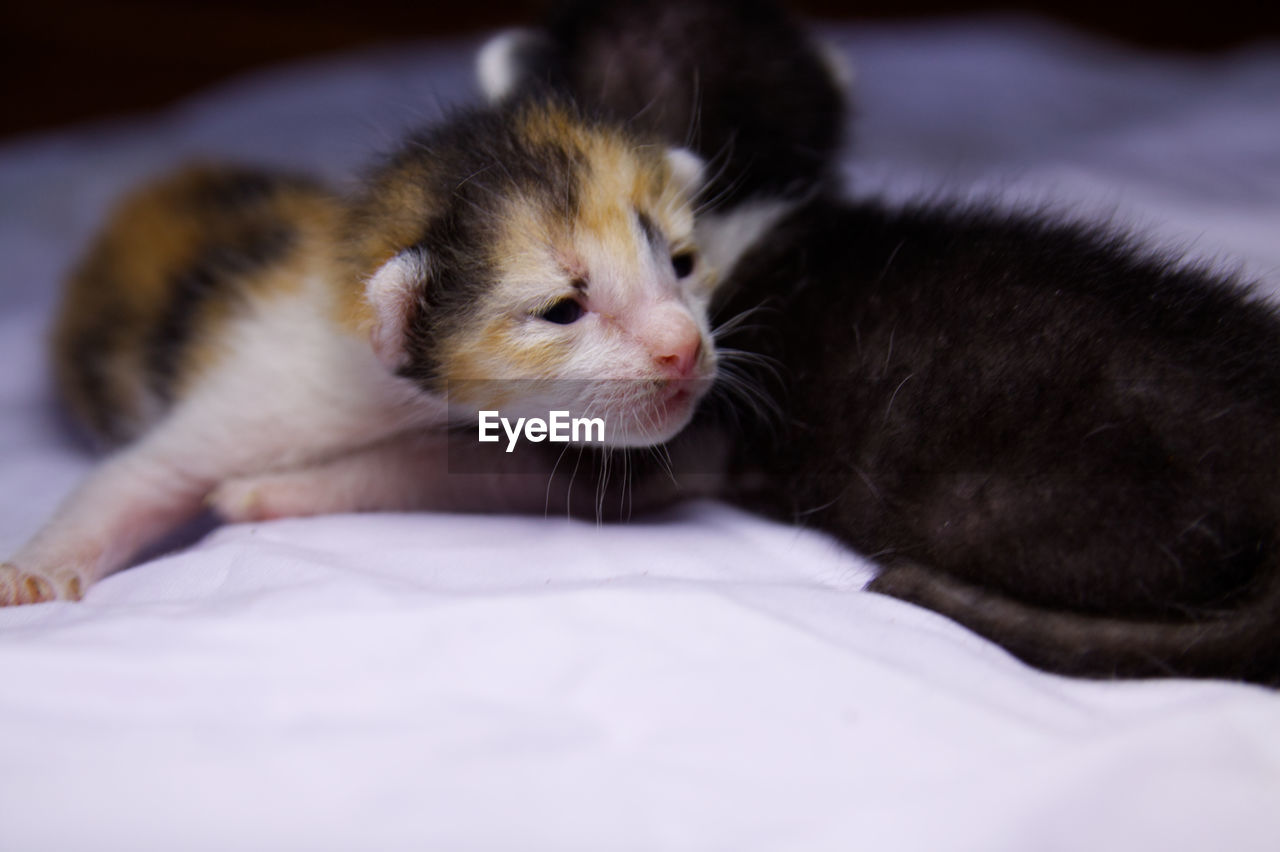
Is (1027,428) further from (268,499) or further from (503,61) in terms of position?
(503,61)

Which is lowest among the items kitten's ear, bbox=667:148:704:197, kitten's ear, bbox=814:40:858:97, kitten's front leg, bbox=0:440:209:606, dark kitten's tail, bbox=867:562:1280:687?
kitten's front leg, bbox=0:440:209:606

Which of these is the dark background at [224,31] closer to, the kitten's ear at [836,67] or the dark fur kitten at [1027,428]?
the kitten's ear at [836,67]

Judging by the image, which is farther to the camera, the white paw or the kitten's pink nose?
the white paw

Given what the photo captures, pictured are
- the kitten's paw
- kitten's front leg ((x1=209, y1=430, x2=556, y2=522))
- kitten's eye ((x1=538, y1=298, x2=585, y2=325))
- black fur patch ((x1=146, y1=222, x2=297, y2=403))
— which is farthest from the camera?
black fur patch ((x1=146, y1=222, x2=297, y2=403))

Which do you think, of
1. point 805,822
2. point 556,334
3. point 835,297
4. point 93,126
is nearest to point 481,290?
point 556,334

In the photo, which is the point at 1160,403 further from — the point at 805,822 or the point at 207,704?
the point at 207,704

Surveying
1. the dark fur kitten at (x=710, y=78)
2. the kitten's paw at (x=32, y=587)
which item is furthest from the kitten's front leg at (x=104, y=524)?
the dark fur kitten at (x=710, y=78)

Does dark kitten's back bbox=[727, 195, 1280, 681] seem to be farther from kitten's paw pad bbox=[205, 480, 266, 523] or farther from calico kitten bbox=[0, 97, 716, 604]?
kitten's paw pad bbox=[205, 480, 266, 523]

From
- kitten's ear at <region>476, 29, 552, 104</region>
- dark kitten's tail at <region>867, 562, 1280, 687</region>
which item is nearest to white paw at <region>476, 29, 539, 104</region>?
kitten's ear at <region>476, 29, 552, 104</region>
